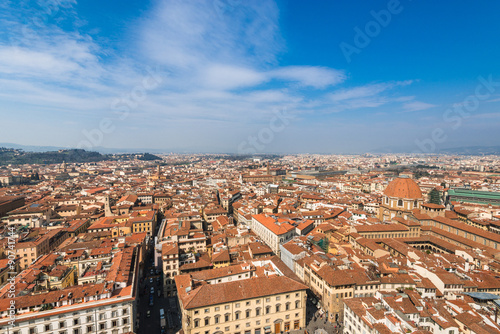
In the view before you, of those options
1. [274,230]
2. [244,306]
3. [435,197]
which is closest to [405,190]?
[435,197]

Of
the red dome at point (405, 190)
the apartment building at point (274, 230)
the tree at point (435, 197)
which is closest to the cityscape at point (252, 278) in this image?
the apartment building at point (274, 230)

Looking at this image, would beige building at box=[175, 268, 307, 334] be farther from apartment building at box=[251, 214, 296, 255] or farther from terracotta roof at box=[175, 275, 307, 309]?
apartment building at box=[251, 214, 296, 255]

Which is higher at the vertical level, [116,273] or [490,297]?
[116,273]

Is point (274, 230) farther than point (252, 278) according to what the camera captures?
Yes

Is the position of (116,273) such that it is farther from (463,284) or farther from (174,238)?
(463,284)

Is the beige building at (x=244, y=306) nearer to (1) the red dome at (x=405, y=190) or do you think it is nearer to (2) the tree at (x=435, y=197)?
(1) the red dome at (x=405, y=190)

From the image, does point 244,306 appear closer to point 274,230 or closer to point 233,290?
point 233,290

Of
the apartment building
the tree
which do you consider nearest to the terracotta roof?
the apartment building

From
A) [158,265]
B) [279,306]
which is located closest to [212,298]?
[279,306]
